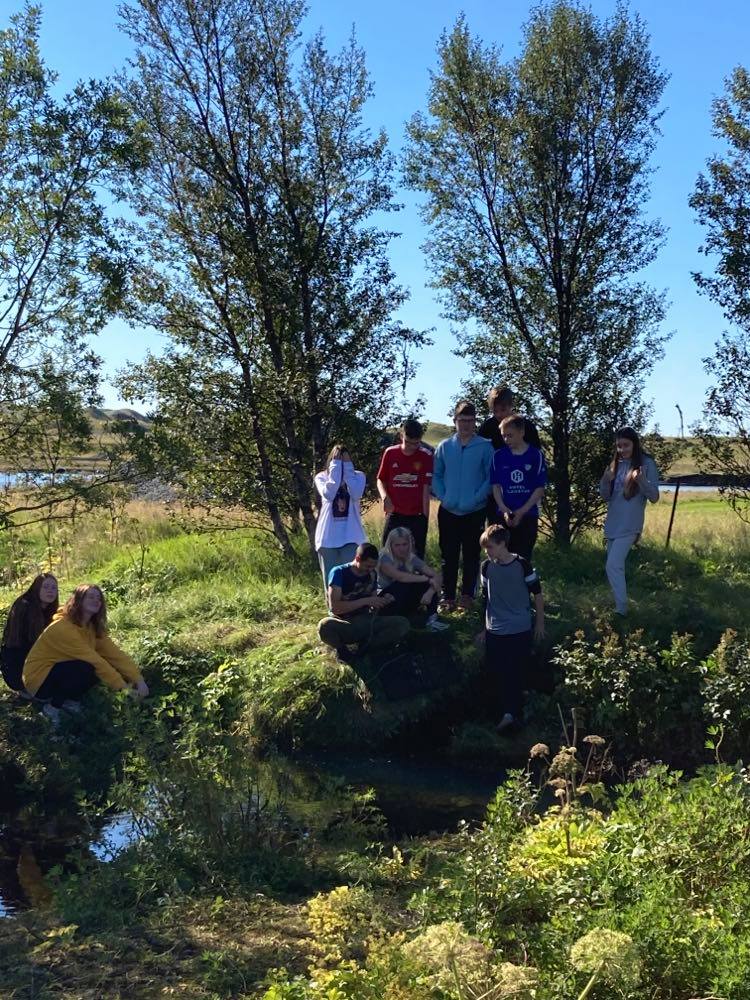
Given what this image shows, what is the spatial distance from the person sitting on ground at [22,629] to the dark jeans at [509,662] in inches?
150

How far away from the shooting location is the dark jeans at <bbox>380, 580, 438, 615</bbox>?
8.18 metres

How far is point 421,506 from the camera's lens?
8.84 m

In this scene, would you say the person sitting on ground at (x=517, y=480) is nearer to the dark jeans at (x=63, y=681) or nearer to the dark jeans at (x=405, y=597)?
the dark jeans at (x=405, y=597)

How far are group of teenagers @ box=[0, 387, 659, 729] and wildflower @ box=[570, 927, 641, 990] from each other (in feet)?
14.6

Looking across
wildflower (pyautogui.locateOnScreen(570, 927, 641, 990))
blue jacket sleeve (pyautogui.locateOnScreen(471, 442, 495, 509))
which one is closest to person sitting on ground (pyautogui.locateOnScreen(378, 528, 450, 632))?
blue jacket sleeve (pyautogui.locateOnScreen(471, 442, 495, 509))

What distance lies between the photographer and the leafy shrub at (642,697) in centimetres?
718

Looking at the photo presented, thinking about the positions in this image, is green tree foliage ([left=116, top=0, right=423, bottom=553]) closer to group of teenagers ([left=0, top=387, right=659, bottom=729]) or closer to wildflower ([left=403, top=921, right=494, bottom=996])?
group of teenagers ([left=0, top=387, right=659, bottom=729])

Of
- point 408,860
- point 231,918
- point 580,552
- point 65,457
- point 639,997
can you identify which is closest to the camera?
point 639,997

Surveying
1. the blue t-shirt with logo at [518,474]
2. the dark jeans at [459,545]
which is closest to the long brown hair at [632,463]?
the blue t-shirt with logo at [518,474]

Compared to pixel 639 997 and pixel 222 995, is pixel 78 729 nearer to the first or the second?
pixel 222 995

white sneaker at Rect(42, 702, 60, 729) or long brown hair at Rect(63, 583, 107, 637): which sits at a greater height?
long brown hair at Rect(63, 583, 107, 637)

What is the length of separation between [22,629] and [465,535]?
4.02 meters

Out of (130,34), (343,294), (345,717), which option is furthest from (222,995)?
(130,34)

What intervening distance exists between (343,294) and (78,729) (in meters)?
6.15
